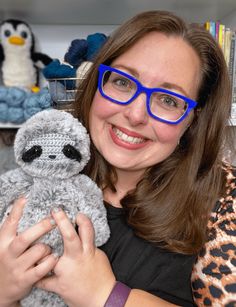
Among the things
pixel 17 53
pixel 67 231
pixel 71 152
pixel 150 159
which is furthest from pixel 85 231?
pixel 17 53

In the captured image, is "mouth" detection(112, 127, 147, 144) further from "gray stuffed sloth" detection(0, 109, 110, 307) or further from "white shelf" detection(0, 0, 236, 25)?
"white shelf" detection(0, 0, 236, 25)

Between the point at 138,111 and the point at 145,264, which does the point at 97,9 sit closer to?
the point at 138,111

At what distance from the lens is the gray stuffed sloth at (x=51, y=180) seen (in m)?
0.53

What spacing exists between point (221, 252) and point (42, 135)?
1.45 feet

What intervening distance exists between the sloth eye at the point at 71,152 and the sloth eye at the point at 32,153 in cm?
4

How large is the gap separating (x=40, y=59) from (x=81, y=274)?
86cm

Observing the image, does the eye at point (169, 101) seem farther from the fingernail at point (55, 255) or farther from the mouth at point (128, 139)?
the fingernail at point (55, 255)

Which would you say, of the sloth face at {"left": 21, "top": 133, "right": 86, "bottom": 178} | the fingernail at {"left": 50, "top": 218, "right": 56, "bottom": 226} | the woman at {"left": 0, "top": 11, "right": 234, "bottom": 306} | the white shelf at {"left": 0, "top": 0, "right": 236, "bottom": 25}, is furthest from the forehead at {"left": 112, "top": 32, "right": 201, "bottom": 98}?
the white shelf at {"left": 0, "top": 0, "right": 236, "bottom": 25}

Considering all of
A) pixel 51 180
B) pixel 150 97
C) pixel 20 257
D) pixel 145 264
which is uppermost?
pixel 150 97

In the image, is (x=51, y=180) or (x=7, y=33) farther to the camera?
(x=7, y=33)

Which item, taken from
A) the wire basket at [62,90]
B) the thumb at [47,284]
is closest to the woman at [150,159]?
the thumb at [47,284]

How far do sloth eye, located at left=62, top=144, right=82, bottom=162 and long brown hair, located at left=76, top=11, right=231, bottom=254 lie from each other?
0.65 feet

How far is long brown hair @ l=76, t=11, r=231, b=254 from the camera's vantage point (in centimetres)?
70

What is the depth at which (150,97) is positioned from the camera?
649 millimetres
